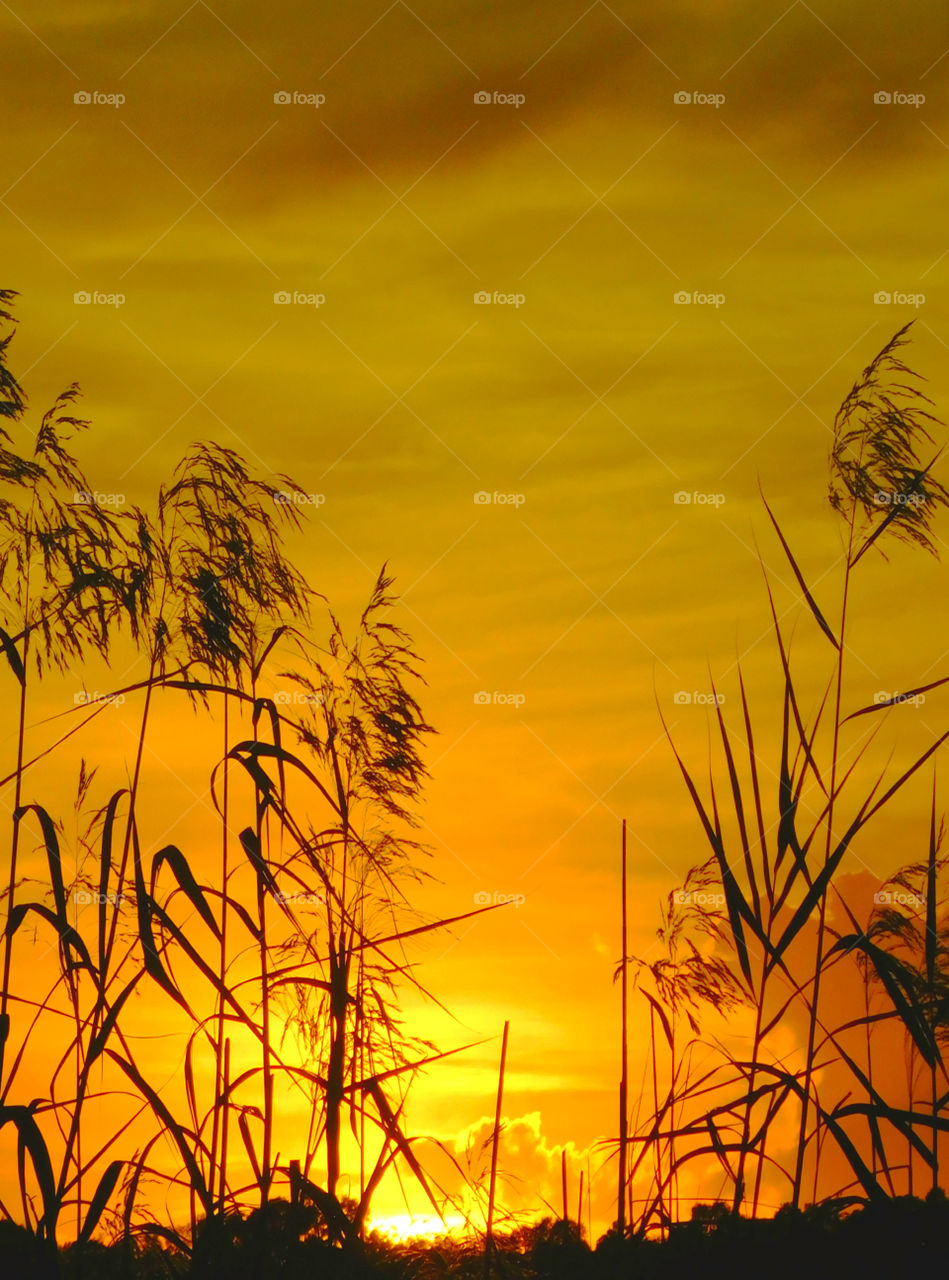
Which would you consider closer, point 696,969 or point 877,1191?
point 877,1191

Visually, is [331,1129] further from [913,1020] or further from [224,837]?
[913,1020]

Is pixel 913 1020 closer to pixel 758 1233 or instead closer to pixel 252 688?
pixel 758 1233

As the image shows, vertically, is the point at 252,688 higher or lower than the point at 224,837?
higher

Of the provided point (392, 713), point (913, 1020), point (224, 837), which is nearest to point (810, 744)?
point (913, 1020)

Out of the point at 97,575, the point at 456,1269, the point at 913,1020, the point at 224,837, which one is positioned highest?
the point at 97,575

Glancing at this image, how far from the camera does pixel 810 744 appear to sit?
9.86 feet

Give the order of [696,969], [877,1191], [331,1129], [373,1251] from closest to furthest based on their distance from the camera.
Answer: [877,1191] → [331,1129] → [373,1251] → [696,969]

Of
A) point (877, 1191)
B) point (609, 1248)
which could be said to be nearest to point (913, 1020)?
point (877, 1191)

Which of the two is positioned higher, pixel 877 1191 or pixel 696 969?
pixel 696 969

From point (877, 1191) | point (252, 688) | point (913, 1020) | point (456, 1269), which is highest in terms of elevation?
point (252, 688)

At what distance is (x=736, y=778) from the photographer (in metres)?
2.90

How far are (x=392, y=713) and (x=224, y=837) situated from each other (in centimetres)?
69

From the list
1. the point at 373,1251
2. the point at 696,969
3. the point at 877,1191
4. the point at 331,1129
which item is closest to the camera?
the point at 877,1191

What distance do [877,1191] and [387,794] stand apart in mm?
1766
